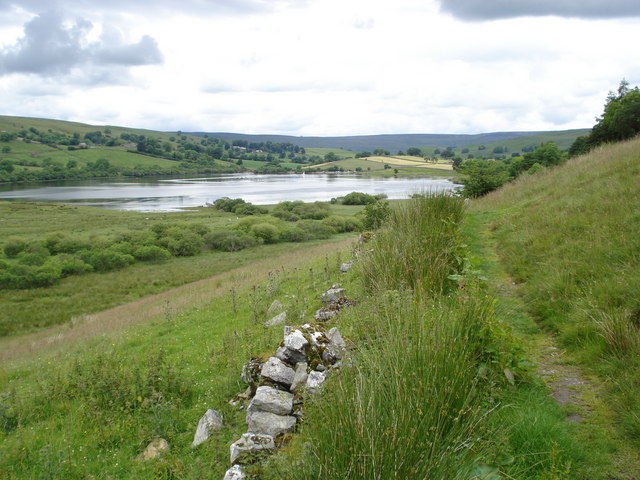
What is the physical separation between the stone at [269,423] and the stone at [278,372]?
48cm

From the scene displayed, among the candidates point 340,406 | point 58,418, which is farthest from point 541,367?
point 58,418

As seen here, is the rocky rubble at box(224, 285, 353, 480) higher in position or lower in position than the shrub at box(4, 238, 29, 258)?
higher

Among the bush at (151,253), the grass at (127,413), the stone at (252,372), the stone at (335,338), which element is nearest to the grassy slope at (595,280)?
the stone at (335,338)

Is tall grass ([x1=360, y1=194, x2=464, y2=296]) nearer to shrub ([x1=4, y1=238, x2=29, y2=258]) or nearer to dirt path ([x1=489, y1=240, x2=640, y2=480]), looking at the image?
dirt path ([x1=489, y1=240, x2=640, y2=480])

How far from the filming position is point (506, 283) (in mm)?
7164

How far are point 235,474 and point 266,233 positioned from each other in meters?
44.8

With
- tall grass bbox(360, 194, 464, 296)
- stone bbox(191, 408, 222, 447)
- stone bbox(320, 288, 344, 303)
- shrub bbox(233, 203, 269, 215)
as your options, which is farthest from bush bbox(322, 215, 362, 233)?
stone bbox(191, 408, 222, 447)

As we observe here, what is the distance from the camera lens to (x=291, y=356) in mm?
5246

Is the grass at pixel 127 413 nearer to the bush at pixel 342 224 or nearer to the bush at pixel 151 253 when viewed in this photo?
the bush at pixel 151 253

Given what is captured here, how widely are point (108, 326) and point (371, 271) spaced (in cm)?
1220

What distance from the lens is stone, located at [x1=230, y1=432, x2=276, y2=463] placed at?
4047 millimetres

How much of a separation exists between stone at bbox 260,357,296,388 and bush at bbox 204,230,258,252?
39.8m

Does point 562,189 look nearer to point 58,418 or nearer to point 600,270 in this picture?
point 600,270

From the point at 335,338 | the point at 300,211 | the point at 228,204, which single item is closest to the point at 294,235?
the point at 300,211
